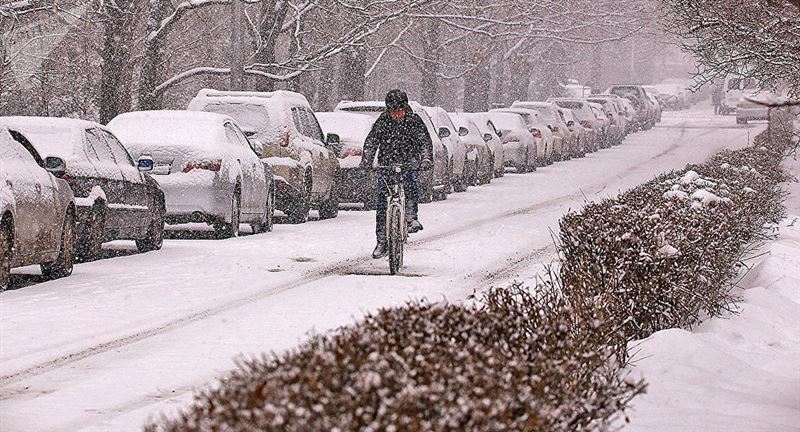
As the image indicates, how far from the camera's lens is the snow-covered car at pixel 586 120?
50.8 meters

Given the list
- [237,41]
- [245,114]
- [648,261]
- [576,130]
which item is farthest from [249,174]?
[576,130]

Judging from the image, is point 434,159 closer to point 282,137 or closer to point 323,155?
point 323,155

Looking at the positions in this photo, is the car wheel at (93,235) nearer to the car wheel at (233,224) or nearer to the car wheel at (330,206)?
the car wheel at (233,224)

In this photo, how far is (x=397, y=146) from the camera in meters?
15.5

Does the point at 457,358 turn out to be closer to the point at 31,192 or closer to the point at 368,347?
the point at 368,347

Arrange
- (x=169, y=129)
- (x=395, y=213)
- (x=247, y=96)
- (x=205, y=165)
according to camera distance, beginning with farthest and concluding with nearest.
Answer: (x=247, y=96) < (x=169, y=129) < (x=205, y=165) < (x=395, y=213)

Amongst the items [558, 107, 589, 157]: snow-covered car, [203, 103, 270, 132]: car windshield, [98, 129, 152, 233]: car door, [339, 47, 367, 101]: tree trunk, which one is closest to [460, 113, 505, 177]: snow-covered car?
[339, 47, 367, 101]: tree trunk

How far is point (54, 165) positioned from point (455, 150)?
54.8ft

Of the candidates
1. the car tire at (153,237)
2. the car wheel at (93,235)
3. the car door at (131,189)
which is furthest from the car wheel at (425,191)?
the car wheel at (93,235)

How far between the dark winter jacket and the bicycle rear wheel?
623mm

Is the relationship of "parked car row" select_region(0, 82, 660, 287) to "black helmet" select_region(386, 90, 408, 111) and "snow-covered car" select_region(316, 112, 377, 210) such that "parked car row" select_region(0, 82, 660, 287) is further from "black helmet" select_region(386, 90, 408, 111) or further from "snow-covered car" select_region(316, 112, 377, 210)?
"black helmet" select_region(386, 90, 408, 111)

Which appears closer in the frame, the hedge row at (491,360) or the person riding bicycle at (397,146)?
the hedge row at (491,360)

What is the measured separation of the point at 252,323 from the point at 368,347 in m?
6.46

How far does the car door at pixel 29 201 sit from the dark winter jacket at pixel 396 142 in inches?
131
